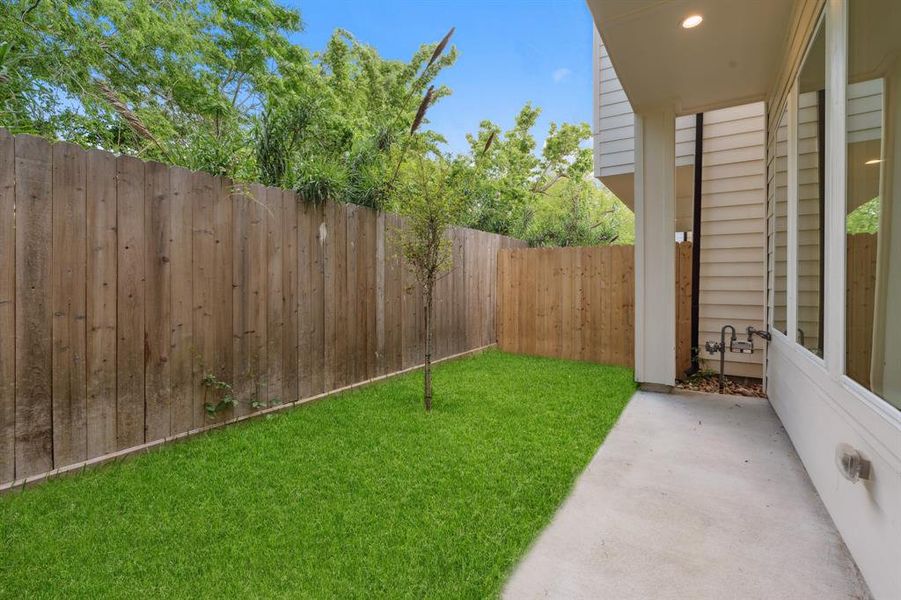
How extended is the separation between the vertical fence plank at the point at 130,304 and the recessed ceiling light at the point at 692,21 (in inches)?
134

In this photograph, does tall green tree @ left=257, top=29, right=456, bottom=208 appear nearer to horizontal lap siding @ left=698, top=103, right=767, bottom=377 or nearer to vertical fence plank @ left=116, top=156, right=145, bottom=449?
vertical fence plank @ left=116, top=156, right=145, bottom=449

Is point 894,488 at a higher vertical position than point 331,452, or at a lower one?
higher

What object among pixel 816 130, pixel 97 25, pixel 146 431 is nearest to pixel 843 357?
pixel 816 130

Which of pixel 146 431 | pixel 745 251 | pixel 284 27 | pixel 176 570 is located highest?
pixel 284 27

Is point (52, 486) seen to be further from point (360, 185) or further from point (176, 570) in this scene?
point (360, 185)

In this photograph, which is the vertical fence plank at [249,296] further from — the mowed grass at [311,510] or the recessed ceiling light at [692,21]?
the recessed ceiling light at [692,21]

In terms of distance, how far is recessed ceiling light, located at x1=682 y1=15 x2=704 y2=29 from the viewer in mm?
2602

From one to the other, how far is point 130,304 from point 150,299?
4.1 inches

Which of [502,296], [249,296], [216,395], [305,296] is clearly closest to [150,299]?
[249,296]

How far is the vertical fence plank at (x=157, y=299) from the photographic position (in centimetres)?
241

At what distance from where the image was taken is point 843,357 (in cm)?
165

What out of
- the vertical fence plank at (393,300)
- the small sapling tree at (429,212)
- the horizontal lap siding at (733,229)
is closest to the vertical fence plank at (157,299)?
the small sapling tree at (429,212)

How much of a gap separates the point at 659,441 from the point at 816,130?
76.7 inches

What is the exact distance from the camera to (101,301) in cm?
222
